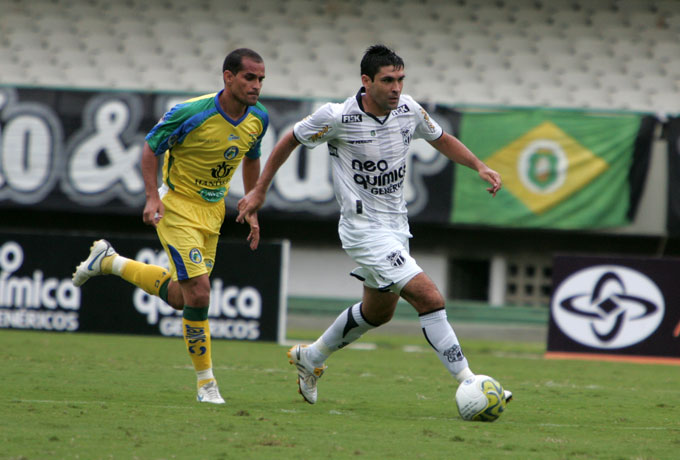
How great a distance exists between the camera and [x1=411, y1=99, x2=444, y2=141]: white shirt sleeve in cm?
605

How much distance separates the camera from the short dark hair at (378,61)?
5.68m

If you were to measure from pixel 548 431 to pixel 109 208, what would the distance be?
1031 cm

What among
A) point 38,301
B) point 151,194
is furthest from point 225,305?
point 151,194

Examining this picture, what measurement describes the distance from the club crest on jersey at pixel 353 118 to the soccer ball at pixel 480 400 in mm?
1667

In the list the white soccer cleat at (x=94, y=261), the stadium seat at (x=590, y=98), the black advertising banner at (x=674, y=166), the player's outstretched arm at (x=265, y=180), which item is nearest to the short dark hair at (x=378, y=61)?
the player's outstretched arm at (x=265, y=180)

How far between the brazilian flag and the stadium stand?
178 cm

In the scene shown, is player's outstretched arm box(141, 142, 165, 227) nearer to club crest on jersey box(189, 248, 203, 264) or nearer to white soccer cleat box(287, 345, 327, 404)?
club crest on jersey box(189, 248, 203, 264)

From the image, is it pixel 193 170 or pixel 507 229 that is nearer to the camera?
pixel 193 170

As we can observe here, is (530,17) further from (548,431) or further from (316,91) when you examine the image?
(548,431)

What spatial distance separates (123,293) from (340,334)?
5716 millimetres

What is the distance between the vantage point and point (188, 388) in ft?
21.9

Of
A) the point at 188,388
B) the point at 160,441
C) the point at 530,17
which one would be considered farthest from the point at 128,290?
the point at 530,17

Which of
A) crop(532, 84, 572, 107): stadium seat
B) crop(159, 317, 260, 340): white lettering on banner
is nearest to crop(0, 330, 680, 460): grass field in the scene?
crop(159, 317, 260, 340): white lettering on banner

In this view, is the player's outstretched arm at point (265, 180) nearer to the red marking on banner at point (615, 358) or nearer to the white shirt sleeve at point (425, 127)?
the white shirt sleeve at point (425, 127)
